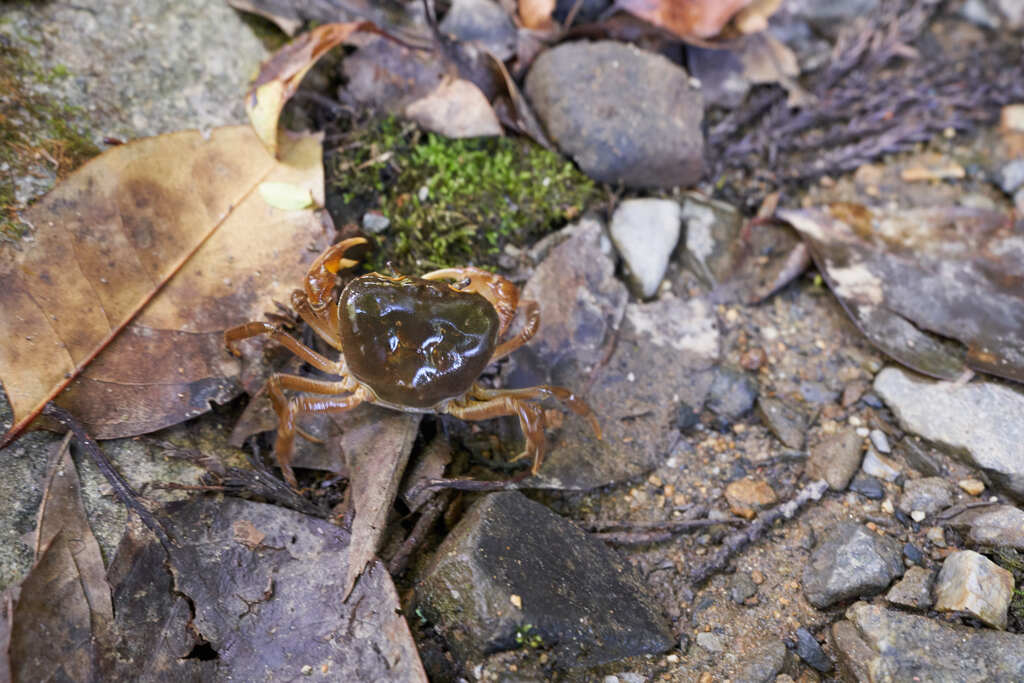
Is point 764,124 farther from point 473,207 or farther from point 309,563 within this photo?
point 309,563

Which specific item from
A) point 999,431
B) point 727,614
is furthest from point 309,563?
point 999,431

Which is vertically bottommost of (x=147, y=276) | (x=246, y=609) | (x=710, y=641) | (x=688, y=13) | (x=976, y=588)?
(x=710, y=641)

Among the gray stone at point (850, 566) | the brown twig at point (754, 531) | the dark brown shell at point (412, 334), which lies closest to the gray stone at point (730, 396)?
the brown twig at point (754, 531)

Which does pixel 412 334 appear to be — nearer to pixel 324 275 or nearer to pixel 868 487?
pixel 324 275

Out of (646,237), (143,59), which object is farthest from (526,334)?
(143,59)

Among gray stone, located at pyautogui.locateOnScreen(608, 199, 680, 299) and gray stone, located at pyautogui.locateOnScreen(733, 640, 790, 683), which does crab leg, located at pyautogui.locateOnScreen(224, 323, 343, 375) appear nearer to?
gray stone, located at pyautogui.locateOnScreen(608, 199, 680, 299)

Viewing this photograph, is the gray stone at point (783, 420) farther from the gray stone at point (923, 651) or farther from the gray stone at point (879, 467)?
the gray stone at point (923, 651)
